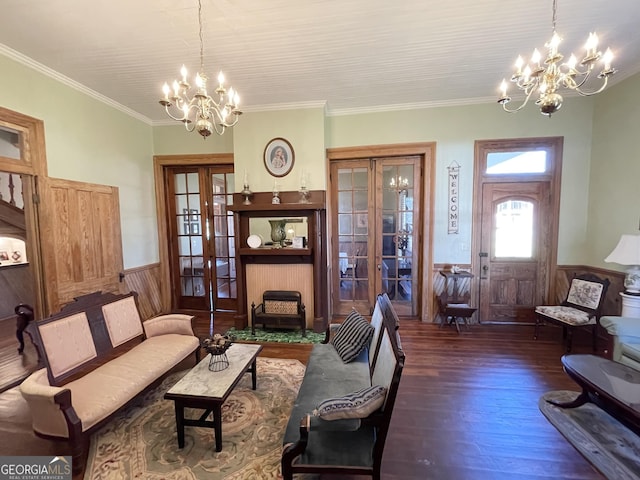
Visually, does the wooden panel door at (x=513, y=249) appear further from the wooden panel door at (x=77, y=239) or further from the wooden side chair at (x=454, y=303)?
the wooden panel door at (x=77, y=239)

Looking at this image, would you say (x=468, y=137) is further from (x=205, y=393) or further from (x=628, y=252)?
(x=205, y=393)

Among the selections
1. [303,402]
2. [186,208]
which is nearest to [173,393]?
[303,402]

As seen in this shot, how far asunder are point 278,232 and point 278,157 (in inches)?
45.7

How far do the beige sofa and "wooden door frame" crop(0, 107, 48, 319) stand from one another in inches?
36.4

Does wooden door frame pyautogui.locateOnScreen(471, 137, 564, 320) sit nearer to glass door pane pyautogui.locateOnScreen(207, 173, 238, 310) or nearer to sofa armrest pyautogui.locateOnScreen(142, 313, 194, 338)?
glass door pane pyautogui.locateOnScreen(207, 173, 238, 310)

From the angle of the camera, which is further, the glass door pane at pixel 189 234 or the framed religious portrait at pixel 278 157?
the glass door pane at pixel 189 234

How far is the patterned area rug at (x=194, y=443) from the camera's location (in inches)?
69.9

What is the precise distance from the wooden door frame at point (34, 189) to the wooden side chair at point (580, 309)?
6.17 meters

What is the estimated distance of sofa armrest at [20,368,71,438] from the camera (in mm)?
1730

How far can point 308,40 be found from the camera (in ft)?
8.75

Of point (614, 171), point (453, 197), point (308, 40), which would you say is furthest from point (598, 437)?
point (308, 40)

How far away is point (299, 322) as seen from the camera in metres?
3.97

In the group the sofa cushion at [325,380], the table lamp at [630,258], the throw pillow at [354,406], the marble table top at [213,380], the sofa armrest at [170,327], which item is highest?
the table lamp at [630,258]

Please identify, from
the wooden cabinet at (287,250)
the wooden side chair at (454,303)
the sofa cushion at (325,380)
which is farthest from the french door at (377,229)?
the sofa cushion at (325,380)
